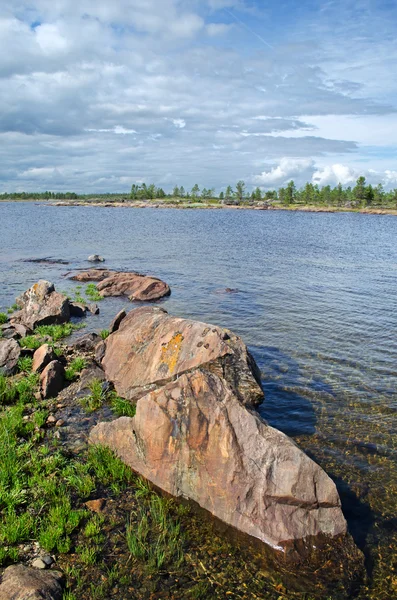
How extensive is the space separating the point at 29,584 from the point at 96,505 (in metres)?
2.63

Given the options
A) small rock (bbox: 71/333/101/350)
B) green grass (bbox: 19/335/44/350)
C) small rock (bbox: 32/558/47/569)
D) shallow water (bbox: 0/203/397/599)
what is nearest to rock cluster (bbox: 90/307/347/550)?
shallow water (bbox: 0/203/397/599)

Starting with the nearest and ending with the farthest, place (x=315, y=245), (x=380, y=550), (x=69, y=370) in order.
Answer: (x=380, y=550) < (x=69, y=370) < (x=315, y=245)

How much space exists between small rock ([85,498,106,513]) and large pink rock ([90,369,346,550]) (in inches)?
51.6

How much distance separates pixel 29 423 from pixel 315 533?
8.60 metres

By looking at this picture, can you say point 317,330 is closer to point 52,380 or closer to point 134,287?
point 52,380

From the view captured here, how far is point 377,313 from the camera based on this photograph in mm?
27281

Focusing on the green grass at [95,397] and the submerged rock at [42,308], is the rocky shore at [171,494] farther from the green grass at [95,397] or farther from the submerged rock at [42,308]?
the submerged rock at [42,308]

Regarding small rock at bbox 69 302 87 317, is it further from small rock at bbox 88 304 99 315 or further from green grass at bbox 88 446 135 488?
green grass at bbox 88 446 135 488

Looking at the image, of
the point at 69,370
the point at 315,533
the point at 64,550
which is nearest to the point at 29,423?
the point at 69,370

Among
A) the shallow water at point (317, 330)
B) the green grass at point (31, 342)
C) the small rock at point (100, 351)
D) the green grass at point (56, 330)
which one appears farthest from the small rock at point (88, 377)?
the shallow water at point (317, 330)

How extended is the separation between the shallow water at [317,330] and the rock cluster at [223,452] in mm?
1674

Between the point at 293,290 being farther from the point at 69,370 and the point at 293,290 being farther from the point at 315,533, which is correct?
the point at 315,533

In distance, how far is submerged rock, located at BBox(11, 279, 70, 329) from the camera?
77.6ft

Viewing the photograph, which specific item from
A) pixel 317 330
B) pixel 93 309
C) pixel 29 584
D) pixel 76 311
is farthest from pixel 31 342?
pixel 317 330
